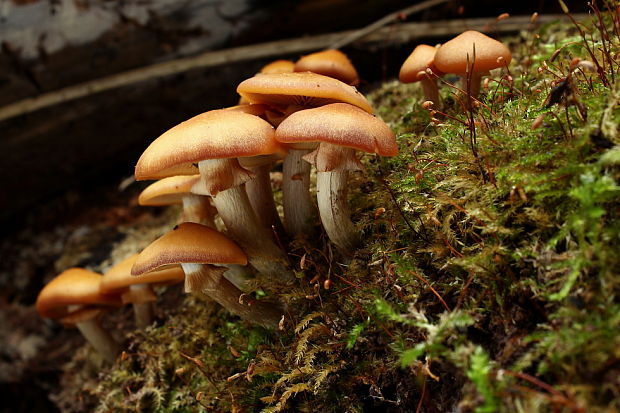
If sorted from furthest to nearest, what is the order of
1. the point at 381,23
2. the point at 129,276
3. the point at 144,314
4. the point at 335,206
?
the point at 381,23 < the point at 144,314 < the point at 129,276 < the point at 335,206

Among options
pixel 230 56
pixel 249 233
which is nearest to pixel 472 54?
pixel 249 233

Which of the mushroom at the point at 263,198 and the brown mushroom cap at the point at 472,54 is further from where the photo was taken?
the mushroom at the point at 263,198

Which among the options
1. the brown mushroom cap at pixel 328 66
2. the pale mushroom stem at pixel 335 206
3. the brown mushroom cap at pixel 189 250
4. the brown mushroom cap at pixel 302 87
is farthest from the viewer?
the brown mushroom cap at pixel 328 66

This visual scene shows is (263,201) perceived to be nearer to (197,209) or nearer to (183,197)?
(197,209)

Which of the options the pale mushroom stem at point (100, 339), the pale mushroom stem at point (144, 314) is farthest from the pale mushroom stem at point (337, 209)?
the pale mushroom stem at point (100, 339)

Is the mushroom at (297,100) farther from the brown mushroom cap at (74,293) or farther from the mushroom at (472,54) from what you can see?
the brown mushroom cap at (74,293)

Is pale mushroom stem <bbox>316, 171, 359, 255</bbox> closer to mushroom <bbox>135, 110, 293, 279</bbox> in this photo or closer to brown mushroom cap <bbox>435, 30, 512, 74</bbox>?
mushroom <bbox>135, 110, 293, 279</bbox>

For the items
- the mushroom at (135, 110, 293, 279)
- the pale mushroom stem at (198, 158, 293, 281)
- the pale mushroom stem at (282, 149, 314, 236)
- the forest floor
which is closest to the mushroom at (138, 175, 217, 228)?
the mushroom at (135, 110, 293, 279)
